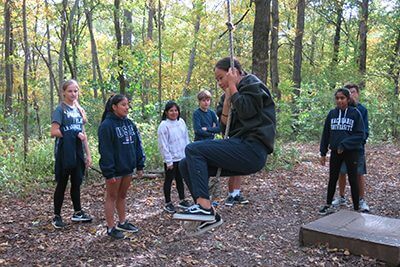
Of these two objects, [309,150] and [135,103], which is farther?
[135,103]

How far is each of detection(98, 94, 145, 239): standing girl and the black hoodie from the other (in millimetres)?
1804

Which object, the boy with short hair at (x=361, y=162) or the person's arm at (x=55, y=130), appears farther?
the boy with short hair at (x=361, y=162)

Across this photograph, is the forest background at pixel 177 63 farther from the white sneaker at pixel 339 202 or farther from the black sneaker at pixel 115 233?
the black sneaker at pixel 115 233

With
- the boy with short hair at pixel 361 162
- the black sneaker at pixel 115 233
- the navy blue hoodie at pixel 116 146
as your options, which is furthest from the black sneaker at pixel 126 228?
the boy with short hair at pixel 361 162

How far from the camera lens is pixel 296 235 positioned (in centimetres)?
573

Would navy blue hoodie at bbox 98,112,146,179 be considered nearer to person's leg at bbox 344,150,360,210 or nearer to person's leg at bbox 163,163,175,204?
person's leg at bbox 163,163,175,204

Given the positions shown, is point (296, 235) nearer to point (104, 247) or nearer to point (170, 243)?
point (170, 243)

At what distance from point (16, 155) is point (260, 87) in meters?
7.90

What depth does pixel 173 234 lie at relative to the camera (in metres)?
5.54

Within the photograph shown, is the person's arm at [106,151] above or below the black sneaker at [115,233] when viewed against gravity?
above

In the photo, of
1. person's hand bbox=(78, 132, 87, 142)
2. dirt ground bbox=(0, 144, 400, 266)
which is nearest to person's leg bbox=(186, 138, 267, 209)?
dirt ground bbox=(0, 144, 400, 266)

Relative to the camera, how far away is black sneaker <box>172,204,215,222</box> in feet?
11.9

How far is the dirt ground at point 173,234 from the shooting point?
15.6 feet

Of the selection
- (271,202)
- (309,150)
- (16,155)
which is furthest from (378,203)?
(16,155)
